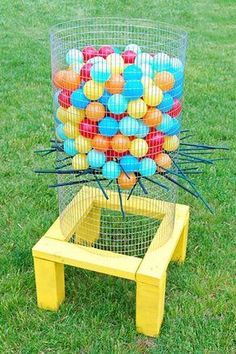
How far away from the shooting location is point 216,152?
3.43m

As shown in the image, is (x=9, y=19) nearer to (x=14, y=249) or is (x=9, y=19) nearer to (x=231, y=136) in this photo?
(x=231, y=136)

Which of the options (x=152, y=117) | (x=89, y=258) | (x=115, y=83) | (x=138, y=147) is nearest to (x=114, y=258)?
(x=89, y=258)

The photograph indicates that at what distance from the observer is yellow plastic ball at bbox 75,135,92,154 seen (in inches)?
78.2

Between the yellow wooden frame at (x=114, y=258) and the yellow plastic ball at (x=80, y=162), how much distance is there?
329 millimetres

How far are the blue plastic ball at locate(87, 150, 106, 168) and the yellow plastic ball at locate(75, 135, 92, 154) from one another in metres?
0.02

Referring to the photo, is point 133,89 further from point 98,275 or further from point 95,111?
point 98,275

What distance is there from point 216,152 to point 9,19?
3.71 metres

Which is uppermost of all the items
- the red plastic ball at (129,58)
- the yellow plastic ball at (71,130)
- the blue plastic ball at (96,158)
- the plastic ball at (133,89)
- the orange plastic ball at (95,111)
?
the red plastic ball at (129,58)

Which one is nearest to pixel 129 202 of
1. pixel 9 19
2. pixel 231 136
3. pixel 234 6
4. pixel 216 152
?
pixel 216 152

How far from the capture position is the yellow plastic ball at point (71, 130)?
2008 millimetres

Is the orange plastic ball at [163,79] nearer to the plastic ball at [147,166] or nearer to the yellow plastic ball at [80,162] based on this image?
the plastic ball at [147,166]

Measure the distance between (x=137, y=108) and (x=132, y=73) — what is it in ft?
0.39

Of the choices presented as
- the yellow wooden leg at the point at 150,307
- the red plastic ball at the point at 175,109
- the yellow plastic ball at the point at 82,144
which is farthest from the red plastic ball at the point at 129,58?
the yellow wooden leg at the point at 150,307

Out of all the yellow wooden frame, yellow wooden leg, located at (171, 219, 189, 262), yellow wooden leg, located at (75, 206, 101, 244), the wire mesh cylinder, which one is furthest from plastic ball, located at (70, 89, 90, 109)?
yellow wooden leg, located at (171, 219, 189, 262)
